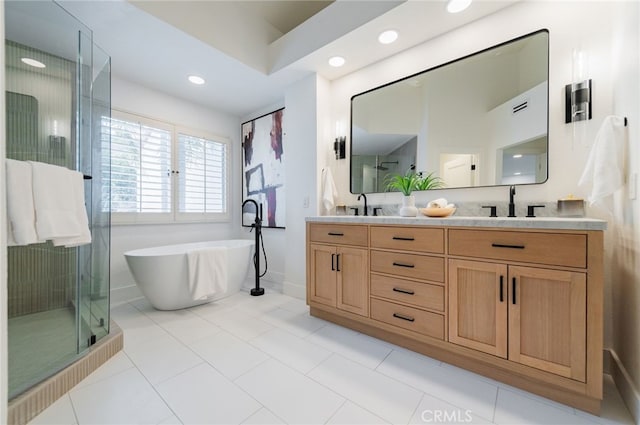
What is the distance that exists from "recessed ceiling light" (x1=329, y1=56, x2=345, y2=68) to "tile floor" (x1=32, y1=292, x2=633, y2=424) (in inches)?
101

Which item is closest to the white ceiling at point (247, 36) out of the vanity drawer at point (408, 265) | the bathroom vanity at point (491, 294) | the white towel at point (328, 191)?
the white towel at point (328, 191)

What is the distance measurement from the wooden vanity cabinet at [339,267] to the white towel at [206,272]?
0.94 meters

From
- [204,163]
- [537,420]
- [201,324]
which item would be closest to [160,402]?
[201,324]

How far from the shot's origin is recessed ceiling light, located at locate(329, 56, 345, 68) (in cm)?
247

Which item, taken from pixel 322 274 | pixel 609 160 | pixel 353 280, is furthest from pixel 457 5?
pixel 322 274

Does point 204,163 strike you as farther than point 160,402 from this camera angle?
Yes

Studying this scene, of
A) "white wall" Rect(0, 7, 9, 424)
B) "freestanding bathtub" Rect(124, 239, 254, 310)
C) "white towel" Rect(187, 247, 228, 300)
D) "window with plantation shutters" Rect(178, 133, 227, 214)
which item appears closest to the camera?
"white wall" Rect(0, 7, 9, 424)

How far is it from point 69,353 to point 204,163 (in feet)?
8.54

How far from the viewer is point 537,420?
117cm

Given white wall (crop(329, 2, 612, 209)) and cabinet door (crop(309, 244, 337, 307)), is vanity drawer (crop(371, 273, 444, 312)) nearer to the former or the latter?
cabinet door (crop(309, 244, 337, 307))

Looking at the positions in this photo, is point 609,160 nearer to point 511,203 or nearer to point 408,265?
point 511,203

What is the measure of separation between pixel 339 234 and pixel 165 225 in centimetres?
238

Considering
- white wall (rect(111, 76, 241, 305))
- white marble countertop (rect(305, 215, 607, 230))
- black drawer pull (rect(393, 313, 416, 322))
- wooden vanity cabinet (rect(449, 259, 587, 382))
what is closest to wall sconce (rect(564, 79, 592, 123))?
white marble countertop (rect(305, 215, 607, 230))

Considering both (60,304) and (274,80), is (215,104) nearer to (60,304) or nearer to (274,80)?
(274,80)
